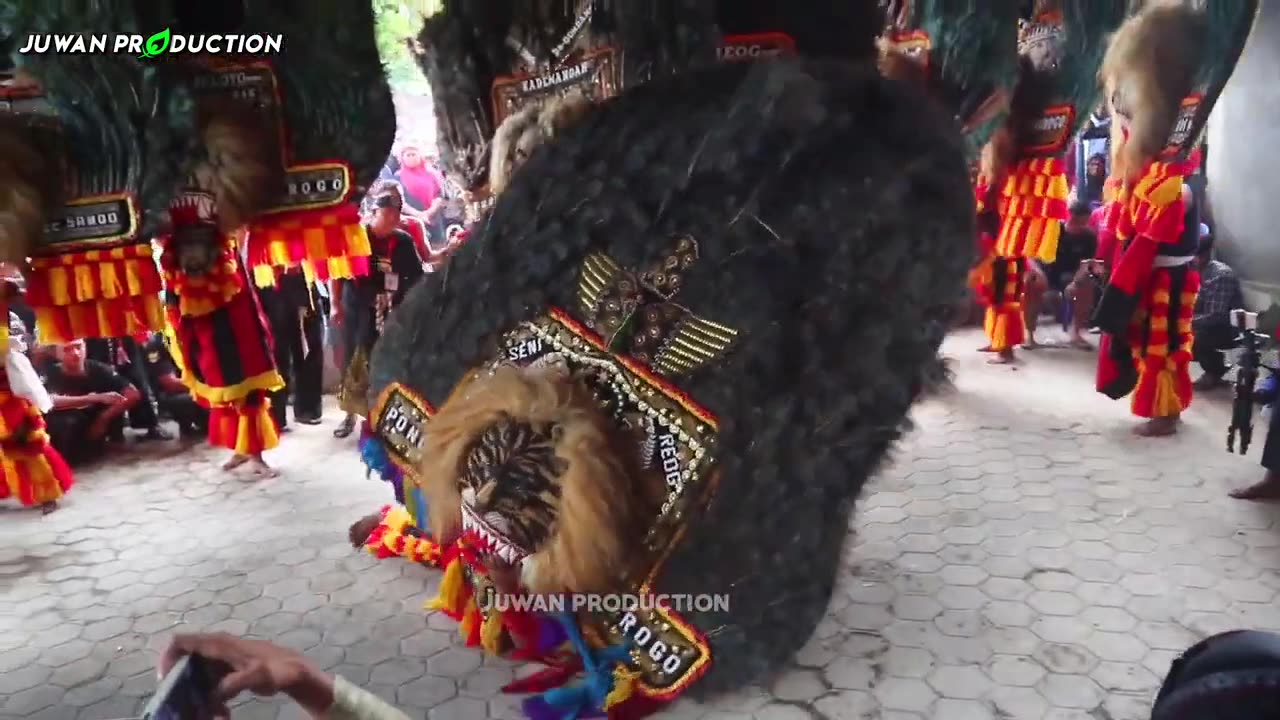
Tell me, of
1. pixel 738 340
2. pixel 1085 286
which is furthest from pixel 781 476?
pixel 1085 286

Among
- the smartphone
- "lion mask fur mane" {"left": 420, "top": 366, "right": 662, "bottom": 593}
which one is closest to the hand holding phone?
the smartphone

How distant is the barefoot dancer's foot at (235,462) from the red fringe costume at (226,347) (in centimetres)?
21

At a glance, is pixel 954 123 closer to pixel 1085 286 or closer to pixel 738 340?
pixel 738 340

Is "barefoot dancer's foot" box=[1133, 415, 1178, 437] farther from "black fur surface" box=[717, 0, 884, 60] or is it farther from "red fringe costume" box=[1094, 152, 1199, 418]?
"black fur surface" box=[717, 0, 884, 60]

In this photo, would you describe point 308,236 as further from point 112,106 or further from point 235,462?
point 235,462

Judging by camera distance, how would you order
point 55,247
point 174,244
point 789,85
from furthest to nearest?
1. point 174,244
2. point 55,247
3. point 789,85

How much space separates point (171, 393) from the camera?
3.51 m

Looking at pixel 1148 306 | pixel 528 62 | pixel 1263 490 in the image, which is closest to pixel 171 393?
pixel 528 62

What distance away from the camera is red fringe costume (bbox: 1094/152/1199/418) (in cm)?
271

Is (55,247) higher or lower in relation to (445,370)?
higher

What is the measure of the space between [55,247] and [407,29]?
82cm

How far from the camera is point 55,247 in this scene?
61.0 inches

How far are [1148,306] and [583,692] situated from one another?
2.34 m

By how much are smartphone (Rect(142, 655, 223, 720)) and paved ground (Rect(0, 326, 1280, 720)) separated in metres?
0.81
